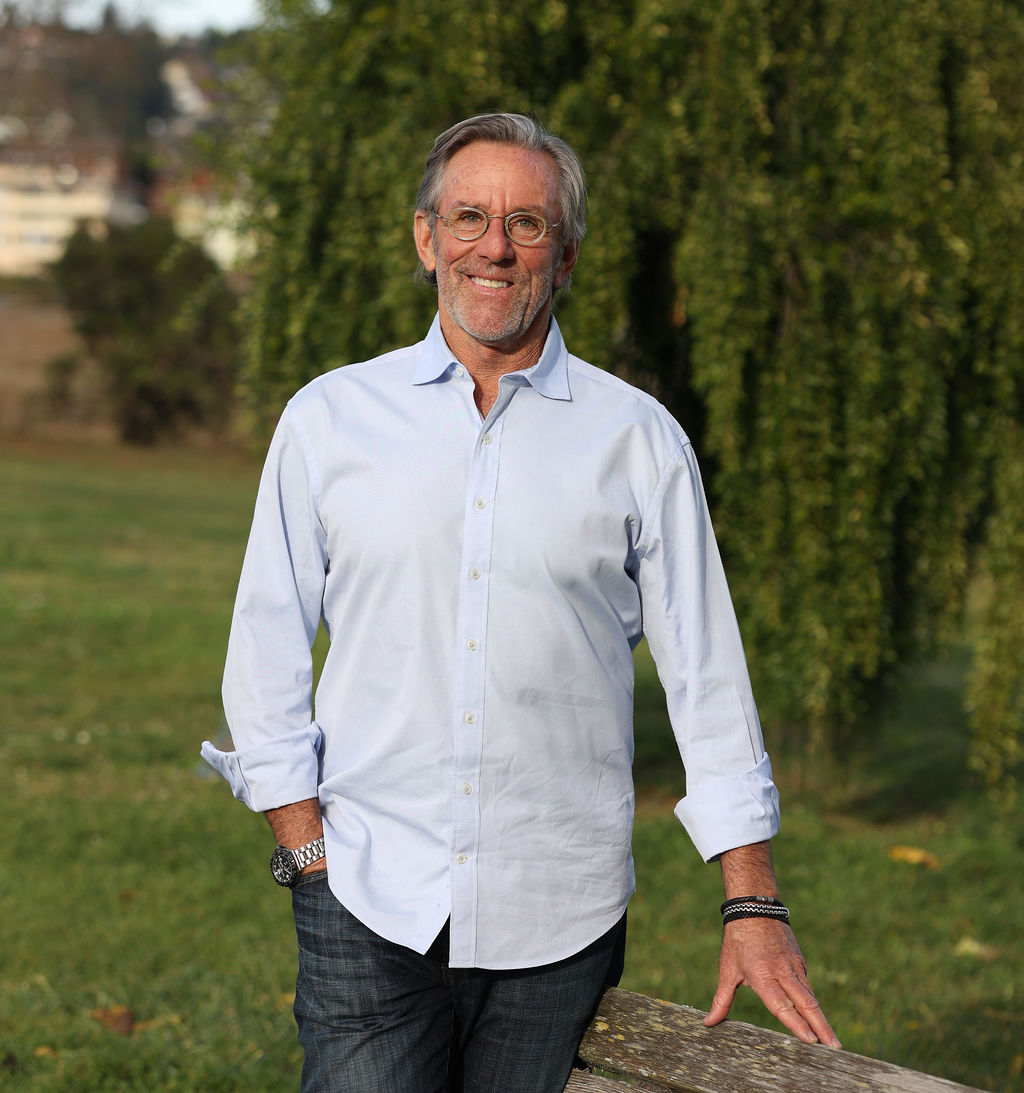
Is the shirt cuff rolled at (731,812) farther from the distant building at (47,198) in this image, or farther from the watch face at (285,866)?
the distant building at (47,198)

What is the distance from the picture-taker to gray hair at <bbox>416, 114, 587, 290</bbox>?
87.4 inches

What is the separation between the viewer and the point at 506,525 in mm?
2129

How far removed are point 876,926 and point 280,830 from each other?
152 inches

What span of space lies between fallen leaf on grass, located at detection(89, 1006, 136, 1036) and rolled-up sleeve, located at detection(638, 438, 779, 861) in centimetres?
258

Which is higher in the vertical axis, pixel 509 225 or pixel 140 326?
pixel 509 225

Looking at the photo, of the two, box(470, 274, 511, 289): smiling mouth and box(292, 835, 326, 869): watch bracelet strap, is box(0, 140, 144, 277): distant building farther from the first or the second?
box(292, 835, 326, 869): watch bracelet strap

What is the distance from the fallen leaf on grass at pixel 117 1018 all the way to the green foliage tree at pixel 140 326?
67.2 feet

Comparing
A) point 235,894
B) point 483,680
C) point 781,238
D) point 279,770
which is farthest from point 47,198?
point 483,680

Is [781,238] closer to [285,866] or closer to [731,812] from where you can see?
[731,812]

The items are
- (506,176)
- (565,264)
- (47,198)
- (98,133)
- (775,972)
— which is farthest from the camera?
(98,133)

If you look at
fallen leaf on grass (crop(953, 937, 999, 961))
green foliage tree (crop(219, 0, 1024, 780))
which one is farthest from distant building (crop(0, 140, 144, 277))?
fallen leaf on grass (crop(953, 937, 999, 961))

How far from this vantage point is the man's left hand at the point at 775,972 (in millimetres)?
2090

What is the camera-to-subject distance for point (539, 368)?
2.23m

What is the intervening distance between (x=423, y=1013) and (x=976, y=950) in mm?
3706
